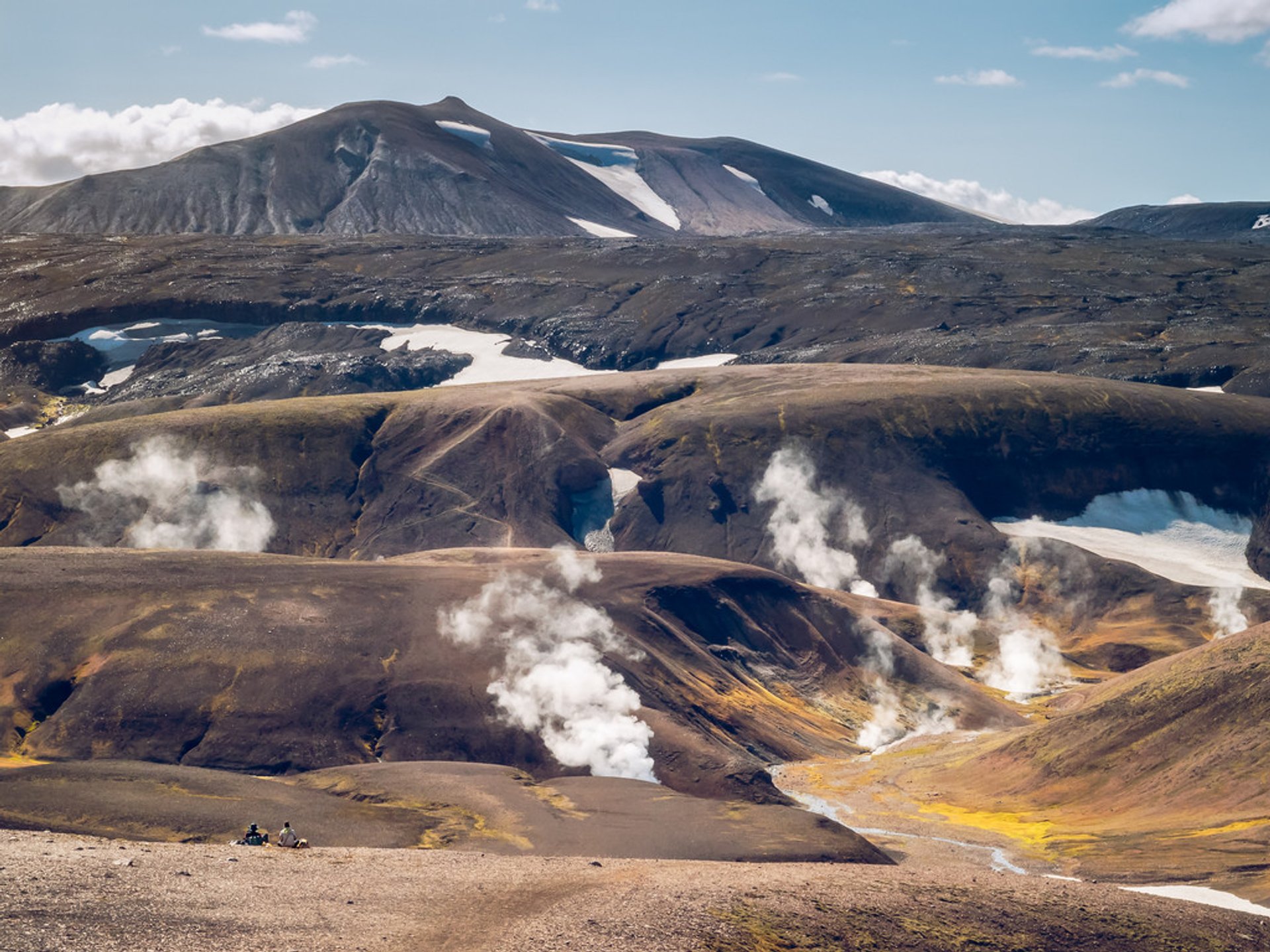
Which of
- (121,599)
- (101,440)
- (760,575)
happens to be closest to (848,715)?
(760,575)

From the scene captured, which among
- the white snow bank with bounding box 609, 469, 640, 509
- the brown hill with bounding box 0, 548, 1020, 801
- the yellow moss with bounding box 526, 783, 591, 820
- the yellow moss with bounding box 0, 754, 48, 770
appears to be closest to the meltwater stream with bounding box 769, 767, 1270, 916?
the brown hill with bounding box 0, 548, 1020, 801

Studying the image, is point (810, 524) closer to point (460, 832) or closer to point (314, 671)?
point (314, 671)

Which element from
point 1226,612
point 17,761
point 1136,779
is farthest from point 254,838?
point 1226,612

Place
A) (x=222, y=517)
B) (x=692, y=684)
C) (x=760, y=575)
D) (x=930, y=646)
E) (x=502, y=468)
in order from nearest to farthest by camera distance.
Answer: (x=692, y=684)
(x=760, y=575)
(x=930, y=646)
(x=222, y=517)
(x=502, y=468)

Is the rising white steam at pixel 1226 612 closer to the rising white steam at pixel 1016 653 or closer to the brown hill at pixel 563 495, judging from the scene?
the brown hill at pixel 563 495

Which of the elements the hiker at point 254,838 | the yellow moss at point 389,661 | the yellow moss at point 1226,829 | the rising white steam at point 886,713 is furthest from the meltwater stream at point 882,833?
the hiker at point 254,838

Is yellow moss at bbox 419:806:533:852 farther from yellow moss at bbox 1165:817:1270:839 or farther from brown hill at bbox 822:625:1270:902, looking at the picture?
yellow moss at bbox 1165:817:1270:839

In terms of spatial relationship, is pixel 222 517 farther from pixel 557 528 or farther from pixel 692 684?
pixel 692 684

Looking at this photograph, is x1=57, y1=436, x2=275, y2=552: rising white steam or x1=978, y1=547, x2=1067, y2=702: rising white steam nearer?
x1=978, y1=547, x2=1067, y2=702: rising white steam
